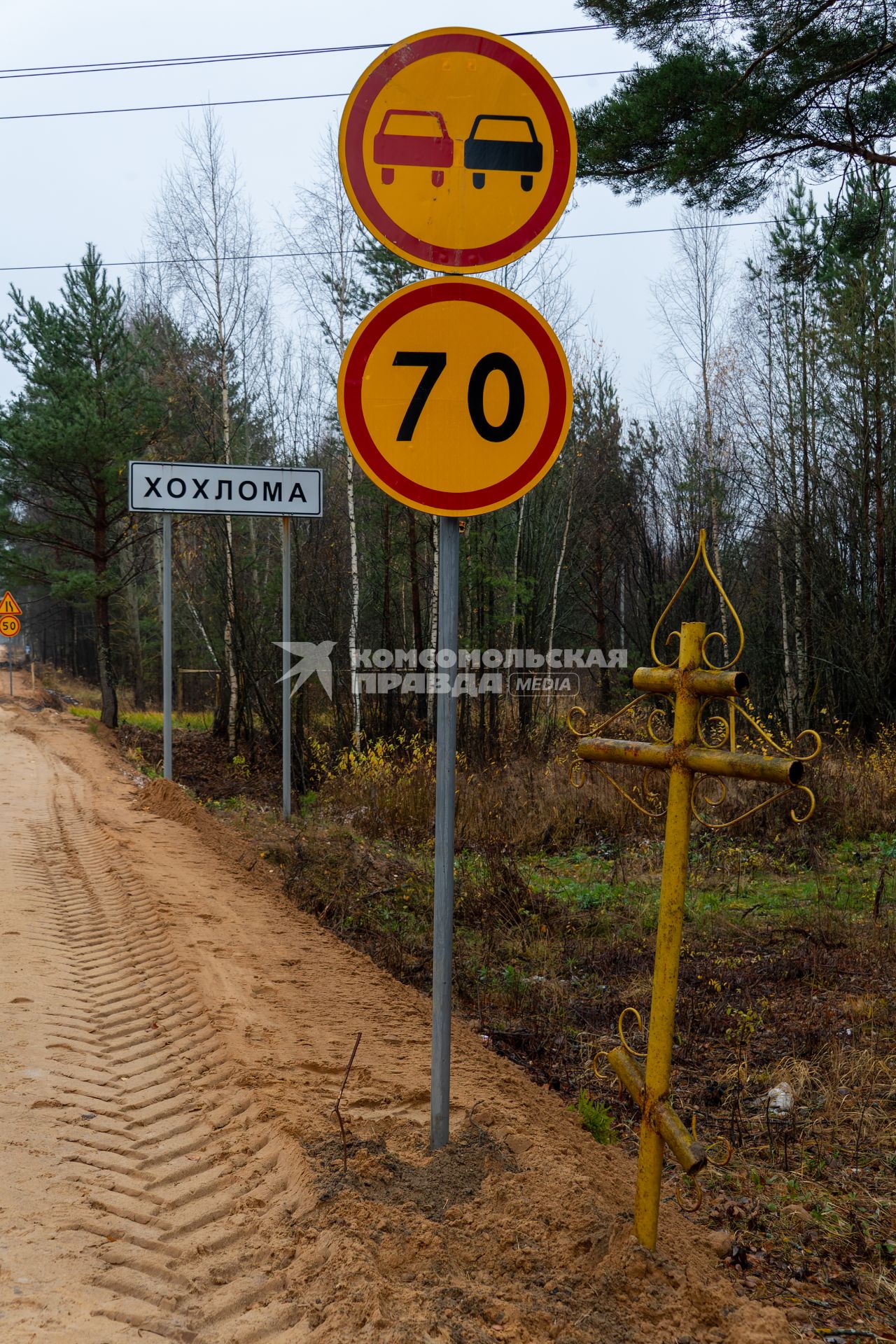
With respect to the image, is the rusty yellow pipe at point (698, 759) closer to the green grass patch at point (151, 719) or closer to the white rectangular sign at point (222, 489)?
the white rectangular sign at point (222, 489)

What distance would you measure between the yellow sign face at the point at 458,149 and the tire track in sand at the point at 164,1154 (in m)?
2.73

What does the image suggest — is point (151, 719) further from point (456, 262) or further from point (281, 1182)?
point (456, 262)

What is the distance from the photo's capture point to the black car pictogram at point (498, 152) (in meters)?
2.73

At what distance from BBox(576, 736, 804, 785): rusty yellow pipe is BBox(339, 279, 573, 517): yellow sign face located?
0.74m

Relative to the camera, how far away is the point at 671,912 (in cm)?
233

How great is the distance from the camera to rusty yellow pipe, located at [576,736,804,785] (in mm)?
2150

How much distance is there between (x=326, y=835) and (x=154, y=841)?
5.20ft

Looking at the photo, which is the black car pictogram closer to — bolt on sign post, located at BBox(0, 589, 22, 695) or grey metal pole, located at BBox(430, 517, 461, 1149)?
grey metal pole, located at BBox(430, 517, 461, 1149)

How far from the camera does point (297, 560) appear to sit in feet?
52.5

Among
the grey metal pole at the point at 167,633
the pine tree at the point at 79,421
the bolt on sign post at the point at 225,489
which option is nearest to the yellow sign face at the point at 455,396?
the bolt on sign post at the point at 225,489

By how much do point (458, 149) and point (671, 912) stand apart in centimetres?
215

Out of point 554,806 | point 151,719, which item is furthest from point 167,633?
point 151,719

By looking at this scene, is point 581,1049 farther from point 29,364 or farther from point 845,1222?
point 29,364

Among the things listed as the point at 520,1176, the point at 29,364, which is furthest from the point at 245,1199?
the point at 29,364
